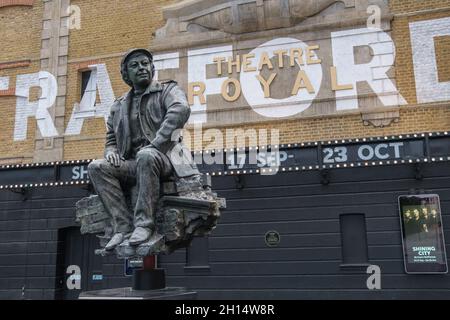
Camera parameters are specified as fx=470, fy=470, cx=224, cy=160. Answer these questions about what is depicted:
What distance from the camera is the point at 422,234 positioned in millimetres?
9633

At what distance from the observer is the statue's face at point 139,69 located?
5176mm

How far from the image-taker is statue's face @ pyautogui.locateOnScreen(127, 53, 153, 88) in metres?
5.18

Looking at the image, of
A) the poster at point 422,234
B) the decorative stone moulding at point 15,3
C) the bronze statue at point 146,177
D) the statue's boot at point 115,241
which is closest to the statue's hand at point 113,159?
the bronze statue at point 146,177

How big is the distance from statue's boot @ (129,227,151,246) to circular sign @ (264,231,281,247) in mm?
6268

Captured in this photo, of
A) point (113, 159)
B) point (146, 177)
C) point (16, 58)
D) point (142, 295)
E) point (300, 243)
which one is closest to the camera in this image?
point (142, 295)

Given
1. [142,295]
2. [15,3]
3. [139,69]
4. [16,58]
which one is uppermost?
[15,3]

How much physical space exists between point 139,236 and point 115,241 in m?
0.33

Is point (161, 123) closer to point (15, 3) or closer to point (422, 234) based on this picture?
point (422, 234)

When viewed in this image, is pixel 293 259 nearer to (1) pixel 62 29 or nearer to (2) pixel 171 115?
(2) pixel 171 115

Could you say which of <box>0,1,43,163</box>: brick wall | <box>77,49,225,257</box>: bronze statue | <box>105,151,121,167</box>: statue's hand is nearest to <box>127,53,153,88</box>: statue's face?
<box>77,49,225,257</box>: bronze statue

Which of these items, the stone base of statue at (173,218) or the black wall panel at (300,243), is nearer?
the stone base of statue at (173,218)

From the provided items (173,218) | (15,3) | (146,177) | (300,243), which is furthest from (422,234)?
(15,3)

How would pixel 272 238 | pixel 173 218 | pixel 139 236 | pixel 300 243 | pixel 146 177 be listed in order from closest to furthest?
pixel 139 236
pixel 146 177
pixel 173 218
pixel 300 243
pixel 272 238

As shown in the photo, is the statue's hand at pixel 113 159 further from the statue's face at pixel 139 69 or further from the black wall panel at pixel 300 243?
the black wall panel at pixel 300 243
